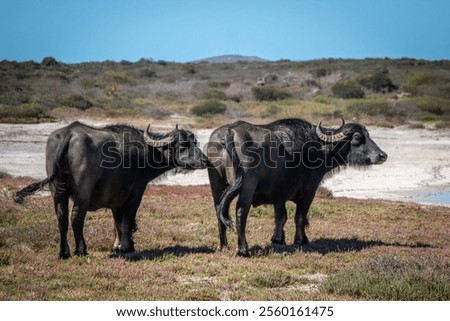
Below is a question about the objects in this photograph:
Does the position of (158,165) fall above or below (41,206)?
above

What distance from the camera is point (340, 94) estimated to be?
7506 cm

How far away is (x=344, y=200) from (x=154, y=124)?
87.6 ft

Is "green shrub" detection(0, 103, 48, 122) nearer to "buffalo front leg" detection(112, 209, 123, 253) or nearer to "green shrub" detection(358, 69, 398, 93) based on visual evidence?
"buffalo front leg" detection(112, 209, 123, 253)

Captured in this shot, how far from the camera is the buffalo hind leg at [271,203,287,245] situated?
1292 centimetres

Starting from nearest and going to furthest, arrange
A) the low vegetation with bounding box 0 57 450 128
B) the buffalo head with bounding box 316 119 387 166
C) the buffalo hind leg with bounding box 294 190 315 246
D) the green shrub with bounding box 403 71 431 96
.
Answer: the buffalo hind leg with bounding box 294 190 315 246 < the buffalo head with bounding box 316 119 387 166 < the low vegetation with bounding box 0 57 450 128 < the green shrub with bounding box 403 71 431 96

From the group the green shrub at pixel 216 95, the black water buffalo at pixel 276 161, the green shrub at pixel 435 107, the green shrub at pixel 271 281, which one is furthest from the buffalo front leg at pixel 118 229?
the green shrub at pixel 216 95

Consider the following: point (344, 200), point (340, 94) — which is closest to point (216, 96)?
point (340, 94)

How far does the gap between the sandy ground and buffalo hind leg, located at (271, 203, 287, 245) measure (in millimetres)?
10620

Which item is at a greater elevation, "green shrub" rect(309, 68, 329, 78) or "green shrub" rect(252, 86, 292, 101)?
"green shrub" rect(309, 68, 329, 78)

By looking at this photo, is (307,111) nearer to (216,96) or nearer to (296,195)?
(216,96)

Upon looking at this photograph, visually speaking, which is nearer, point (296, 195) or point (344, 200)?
point (296, 195)

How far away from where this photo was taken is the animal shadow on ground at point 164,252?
11.5 metres

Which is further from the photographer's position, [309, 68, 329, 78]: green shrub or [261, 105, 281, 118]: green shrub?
[309, 68, 329, 78]: green shrub

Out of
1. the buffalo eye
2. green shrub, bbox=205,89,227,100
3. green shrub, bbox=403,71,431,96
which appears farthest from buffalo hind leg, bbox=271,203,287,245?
green shrub, bbox=403,71,431,96
